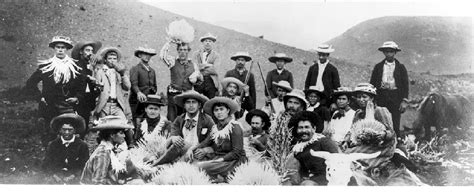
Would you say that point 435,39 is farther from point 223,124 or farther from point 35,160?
point 35,160

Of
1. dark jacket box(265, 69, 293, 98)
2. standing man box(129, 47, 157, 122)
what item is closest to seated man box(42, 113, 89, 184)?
standing man box(129, 47, 157, 122)

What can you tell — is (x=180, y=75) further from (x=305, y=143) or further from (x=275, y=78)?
(x=305, y=143)

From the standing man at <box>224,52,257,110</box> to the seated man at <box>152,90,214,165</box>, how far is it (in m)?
0.67

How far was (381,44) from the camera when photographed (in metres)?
9.06

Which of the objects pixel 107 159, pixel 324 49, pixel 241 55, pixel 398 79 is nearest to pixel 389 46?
pixel 398 79

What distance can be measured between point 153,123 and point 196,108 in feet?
2.10

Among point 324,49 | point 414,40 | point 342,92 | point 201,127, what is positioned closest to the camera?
point 201,127

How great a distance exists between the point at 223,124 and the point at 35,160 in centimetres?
274

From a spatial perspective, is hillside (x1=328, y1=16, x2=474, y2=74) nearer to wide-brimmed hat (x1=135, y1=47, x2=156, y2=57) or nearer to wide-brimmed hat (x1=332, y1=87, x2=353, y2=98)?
wide-brimmed hat (x1=332, y1=87, x2=353, y2=98)

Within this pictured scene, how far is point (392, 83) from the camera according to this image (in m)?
8.76

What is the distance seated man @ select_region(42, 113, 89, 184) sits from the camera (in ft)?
26.4

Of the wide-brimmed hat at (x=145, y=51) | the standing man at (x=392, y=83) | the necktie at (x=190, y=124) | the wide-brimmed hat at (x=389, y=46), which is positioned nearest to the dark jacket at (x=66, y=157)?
the necktie at (x=190, y=124)

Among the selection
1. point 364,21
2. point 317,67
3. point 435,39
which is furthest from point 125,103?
point 435,39

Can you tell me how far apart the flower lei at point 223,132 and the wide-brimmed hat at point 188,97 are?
16.8 inches
